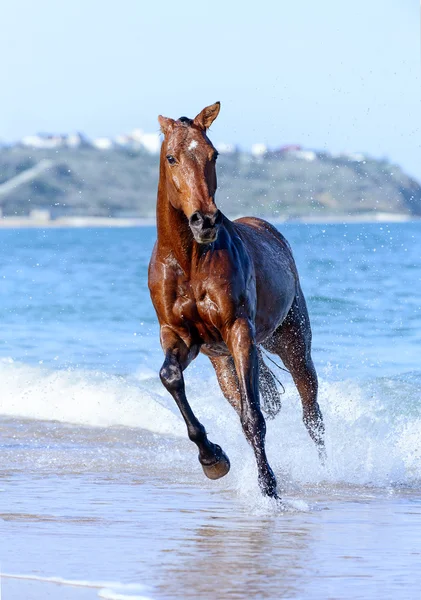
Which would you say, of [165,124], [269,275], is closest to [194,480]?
[269,275]

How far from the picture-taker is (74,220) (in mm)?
87938

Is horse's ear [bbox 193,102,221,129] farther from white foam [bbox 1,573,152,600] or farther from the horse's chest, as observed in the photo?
white foam [bbox 1,573,152,600]

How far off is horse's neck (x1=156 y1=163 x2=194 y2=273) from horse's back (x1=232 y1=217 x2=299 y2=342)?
2.50 feet

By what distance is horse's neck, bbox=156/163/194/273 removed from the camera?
650 centimetres

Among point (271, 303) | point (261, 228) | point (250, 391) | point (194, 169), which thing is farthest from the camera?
point (261, 228)

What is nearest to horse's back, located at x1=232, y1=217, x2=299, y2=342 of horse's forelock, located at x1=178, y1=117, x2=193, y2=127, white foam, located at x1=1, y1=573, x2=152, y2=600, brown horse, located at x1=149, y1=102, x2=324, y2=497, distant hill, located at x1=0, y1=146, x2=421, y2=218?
brown horse, located at x1=149, y1=102, x2=324, y2=497

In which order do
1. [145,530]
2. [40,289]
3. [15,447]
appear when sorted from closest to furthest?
[145,530] → [15,447] → [40,289]

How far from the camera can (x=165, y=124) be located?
629 cm

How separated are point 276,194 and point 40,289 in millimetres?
37211

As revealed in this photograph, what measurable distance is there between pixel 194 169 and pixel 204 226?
0.36 m

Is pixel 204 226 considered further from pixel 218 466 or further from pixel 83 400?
pixel 83 400

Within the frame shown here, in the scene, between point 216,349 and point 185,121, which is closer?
point 185,121

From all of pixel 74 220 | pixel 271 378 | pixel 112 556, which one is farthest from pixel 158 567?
pixel 74 220

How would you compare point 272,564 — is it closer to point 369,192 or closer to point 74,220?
point 369,192
